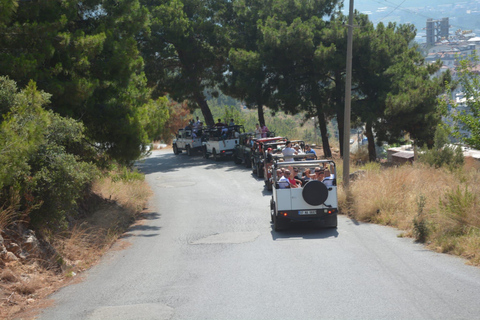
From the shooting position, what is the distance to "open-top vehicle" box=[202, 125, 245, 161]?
3300 cm

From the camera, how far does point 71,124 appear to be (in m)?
12.4

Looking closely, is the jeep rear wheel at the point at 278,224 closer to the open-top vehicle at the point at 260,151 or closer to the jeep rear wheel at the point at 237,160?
the open-top vehicle at the point at 260,151

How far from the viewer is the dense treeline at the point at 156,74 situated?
1130cm

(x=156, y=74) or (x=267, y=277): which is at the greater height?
(x=156, y=74)

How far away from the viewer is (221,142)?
108 ft

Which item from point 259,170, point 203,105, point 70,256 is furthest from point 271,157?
point 203,105

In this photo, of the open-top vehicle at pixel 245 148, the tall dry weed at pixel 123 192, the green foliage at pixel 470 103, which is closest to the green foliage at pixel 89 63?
the tall dry weed at pixel 123 192

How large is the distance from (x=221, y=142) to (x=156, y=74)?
8204mm

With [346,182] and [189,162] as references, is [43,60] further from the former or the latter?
[189,162]

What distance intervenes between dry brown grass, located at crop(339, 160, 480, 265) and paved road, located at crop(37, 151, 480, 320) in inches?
20.1

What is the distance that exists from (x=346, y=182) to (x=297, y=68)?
52.3 ft

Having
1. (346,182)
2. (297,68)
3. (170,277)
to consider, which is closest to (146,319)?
(170,277)

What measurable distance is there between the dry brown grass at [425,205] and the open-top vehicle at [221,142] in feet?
40.7

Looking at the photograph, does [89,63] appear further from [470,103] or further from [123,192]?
[470,103]
